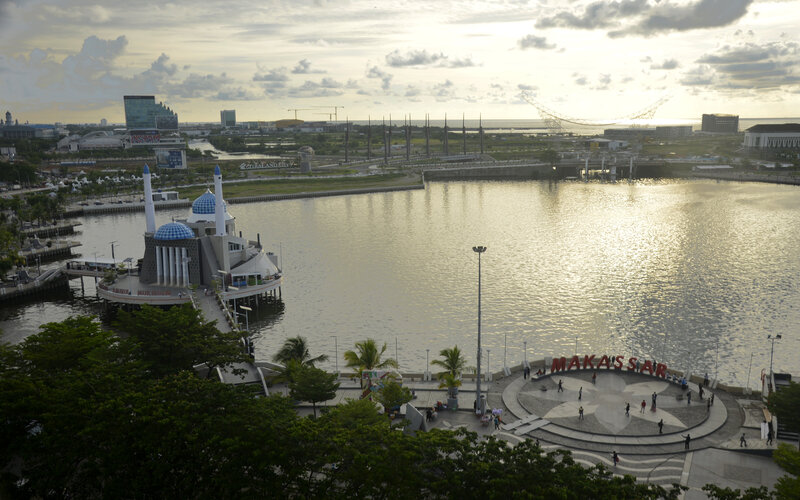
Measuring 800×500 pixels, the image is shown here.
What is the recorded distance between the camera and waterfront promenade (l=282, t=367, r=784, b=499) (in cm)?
2895

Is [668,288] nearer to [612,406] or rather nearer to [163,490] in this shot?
[612,406]

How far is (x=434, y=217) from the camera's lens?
11000 centimetres

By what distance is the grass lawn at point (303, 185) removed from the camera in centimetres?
13900

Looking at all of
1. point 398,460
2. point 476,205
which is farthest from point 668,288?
point 476,205

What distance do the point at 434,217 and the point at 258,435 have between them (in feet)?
292

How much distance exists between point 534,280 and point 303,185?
3722 inches

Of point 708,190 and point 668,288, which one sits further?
point 708,190

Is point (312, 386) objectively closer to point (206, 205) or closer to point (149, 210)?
point (206, 205)

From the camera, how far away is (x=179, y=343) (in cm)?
3597

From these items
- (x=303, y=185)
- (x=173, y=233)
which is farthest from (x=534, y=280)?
(x=303, y=185)

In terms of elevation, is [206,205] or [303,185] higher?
[206,205]

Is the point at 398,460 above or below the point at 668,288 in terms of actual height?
above

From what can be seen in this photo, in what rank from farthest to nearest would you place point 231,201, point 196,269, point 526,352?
point 231,201
point 196,269
point 526,352

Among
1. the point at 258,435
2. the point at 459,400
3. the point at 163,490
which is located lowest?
the point at 459,400
